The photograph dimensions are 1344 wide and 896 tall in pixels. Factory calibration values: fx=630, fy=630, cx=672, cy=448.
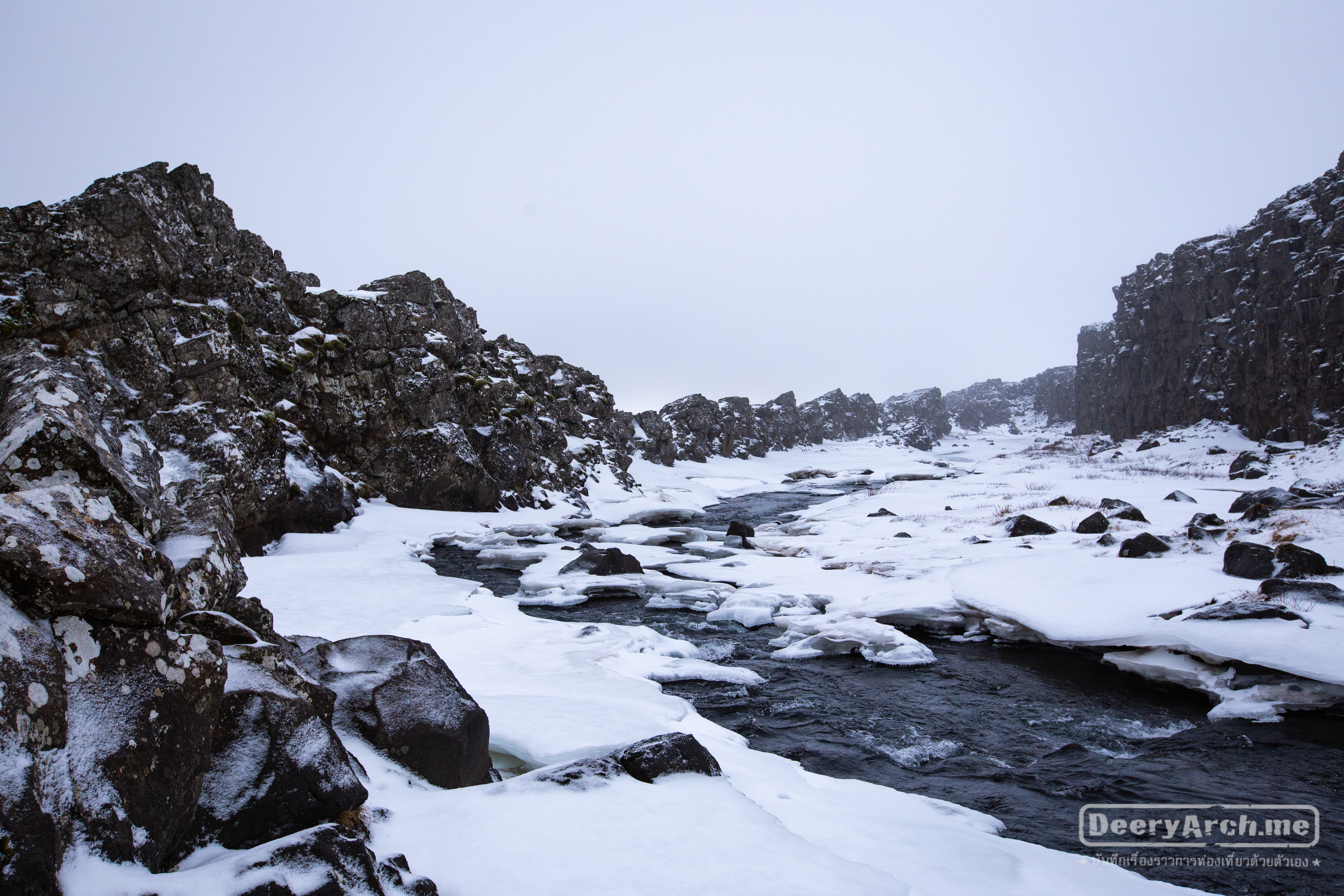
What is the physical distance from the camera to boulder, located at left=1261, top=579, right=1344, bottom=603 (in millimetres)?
9305

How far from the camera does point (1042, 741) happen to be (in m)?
7.94

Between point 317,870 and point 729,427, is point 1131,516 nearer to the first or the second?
point 317,870

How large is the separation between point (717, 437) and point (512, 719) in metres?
69.3

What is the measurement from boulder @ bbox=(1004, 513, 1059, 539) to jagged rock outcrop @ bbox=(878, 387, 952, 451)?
107 meters

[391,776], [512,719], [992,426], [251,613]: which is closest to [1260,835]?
[512,719]

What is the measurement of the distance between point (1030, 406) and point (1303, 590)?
207381 mm

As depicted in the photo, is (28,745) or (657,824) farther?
(657,824)

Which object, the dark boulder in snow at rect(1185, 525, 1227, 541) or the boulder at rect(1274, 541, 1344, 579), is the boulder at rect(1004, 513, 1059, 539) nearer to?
the dark boulder in snow at rect(1185, 525, 1227, 541)

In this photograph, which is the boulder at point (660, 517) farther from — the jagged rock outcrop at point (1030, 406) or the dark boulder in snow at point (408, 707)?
the jagged rock outcrop at point (1030, 406)

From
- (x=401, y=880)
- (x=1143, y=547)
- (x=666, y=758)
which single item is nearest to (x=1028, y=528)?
(x=1143, y=547)

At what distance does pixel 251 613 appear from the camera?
495cm

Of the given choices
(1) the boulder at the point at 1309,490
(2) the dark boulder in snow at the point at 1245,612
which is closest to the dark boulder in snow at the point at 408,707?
(2) the dark boulder in snow at the point at 1245,612

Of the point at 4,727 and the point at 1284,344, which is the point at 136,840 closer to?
the point at 4,727

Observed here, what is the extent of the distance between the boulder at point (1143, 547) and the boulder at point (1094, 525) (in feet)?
11.4
